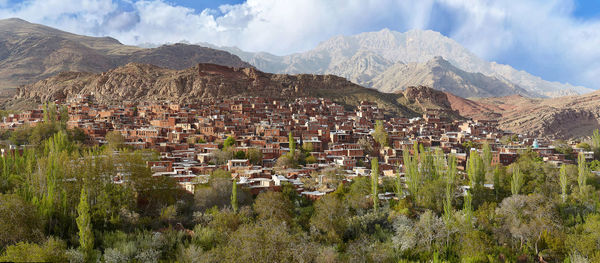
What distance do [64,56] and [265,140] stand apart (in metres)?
120

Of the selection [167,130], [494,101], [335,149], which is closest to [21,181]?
[167,130]

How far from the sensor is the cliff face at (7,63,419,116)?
79.0 meters

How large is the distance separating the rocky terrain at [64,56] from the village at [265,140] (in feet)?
241

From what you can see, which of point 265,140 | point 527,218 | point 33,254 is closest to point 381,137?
point 265,140

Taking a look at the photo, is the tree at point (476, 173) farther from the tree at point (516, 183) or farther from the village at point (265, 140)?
the village at point (265, 140)

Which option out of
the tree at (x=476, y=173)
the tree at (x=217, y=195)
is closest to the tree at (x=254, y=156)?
the tree at (x=217, y=195)

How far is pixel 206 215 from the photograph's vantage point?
24703 millimetres

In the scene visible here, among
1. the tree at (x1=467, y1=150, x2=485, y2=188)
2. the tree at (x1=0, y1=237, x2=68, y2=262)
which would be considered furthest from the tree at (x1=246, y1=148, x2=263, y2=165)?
the tree at (x1=0, y1=237, x2=68, y2=262)

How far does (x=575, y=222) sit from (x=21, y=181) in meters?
35.6

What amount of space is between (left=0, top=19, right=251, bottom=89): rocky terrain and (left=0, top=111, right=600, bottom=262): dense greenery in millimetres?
104735

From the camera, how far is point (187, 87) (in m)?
80.8

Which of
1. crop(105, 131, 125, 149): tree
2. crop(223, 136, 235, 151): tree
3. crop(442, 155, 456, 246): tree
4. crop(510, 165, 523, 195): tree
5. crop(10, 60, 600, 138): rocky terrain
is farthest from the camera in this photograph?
crop(10, 60, 600, 138): rocky terrain

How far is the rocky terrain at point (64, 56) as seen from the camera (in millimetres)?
126625

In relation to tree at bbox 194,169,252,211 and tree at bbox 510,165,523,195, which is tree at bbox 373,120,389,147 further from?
tree at bbox 194,169,252,211
